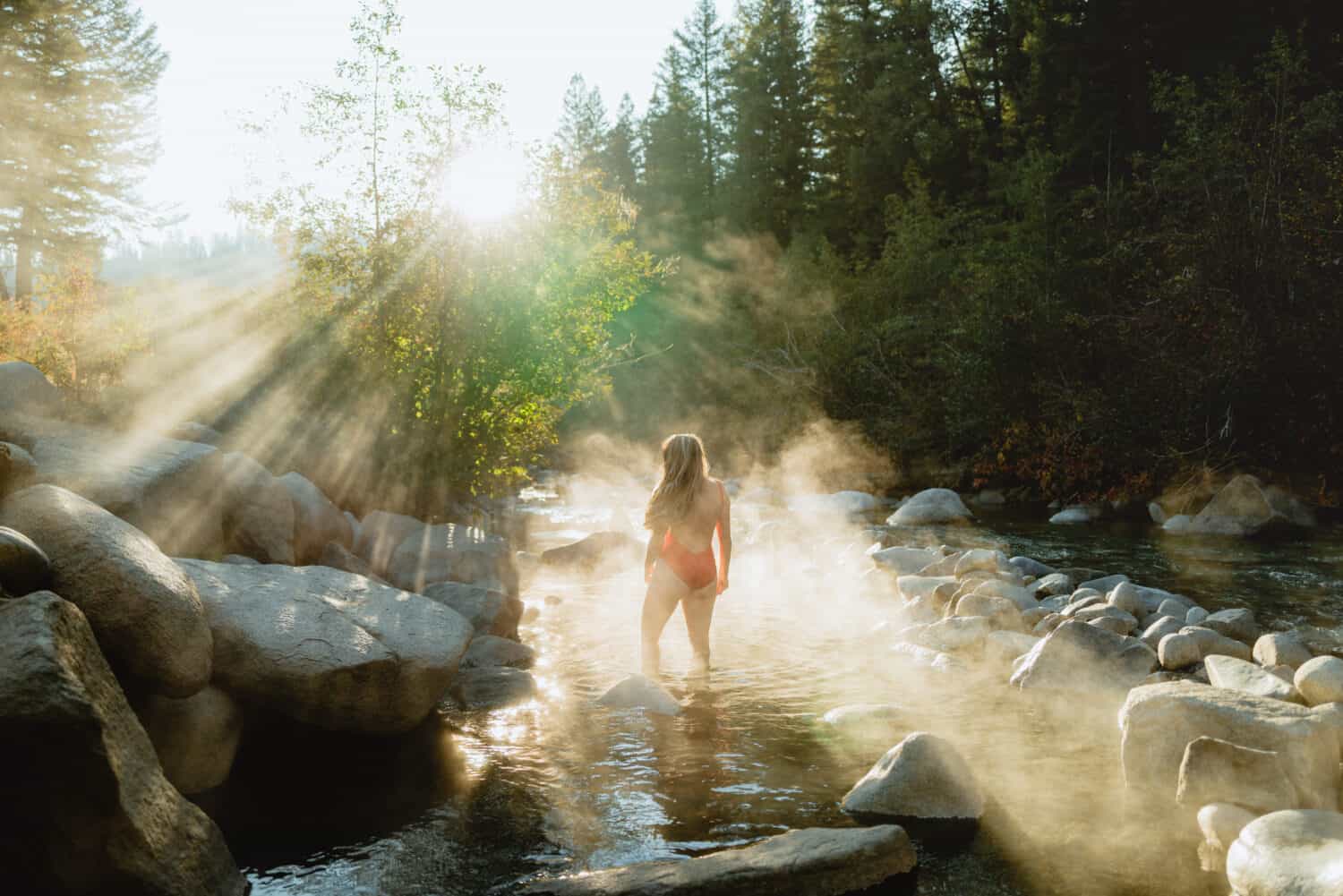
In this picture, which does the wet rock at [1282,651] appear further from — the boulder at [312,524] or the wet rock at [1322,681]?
the boulder at [312,524]

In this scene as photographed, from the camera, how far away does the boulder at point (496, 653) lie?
24.2 ft

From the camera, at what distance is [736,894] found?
3.69 m

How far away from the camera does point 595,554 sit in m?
13.0

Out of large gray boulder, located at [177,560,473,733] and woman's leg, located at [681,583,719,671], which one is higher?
large gray boulder, located at [177,560,473,733]

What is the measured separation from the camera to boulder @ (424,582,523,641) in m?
8.13

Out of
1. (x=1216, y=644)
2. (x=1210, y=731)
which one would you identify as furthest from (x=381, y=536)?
(x=1210, y=731)

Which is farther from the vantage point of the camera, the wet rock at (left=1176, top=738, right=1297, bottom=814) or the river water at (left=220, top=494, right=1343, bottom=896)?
the wet rock at (left=1176, top=738, right=1297, bottom=814)

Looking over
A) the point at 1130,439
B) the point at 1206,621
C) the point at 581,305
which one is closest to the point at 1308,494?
the point at 1130,439

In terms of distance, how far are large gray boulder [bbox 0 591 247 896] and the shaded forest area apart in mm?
11380

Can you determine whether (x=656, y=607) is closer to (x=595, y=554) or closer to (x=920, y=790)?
(x=920, y=790)

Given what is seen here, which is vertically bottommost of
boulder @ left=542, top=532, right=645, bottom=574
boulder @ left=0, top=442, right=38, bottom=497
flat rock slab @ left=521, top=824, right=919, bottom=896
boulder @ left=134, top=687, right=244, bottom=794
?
boulder @ left=542, top=532, right=645, bottom=574

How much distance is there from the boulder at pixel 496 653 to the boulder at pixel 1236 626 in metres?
5.42

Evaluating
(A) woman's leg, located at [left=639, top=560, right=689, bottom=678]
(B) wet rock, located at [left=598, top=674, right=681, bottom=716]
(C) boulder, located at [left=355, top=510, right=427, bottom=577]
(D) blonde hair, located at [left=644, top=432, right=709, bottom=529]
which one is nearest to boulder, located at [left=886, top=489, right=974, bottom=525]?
(C) boulder, located at [left=355, top=510, right=427, bottom=577]

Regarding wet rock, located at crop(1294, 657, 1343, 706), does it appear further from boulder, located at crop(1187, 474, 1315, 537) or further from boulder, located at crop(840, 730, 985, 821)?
boulder, located at crop(1187, 474, 1315, 537)
